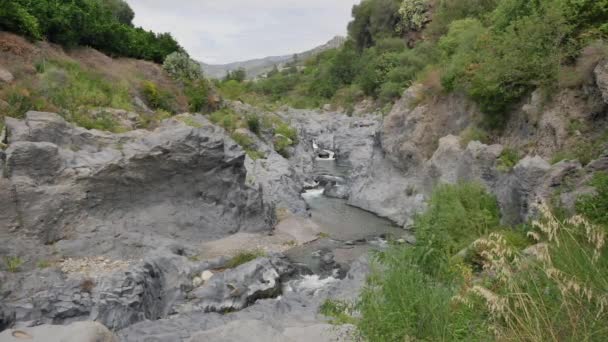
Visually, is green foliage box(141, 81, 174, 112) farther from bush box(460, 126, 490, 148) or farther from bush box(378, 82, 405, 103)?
bush box(378, 82, 405, 103)

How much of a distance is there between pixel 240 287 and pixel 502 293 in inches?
379

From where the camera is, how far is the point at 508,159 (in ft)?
56.1

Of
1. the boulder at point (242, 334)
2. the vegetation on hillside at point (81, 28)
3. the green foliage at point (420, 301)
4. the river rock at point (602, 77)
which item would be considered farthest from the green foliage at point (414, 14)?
the boulder at point (242, 334)

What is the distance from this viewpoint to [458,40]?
1003 inches

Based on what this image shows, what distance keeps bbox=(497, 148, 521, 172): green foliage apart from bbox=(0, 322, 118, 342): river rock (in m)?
14.2

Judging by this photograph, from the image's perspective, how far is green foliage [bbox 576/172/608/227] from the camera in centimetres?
958

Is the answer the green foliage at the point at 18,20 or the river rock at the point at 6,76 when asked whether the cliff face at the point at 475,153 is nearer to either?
the river rock at the point at 6,76

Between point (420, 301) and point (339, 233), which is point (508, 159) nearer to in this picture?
point (339, 233)

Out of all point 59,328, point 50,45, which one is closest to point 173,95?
point 50,45

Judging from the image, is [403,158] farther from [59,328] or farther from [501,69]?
[59,328]

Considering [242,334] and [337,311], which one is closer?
[242,334]

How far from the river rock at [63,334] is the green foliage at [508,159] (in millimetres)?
14244

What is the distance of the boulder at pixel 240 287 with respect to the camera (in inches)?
504

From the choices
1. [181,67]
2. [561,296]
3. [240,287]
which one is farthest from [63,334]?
[181,67]
